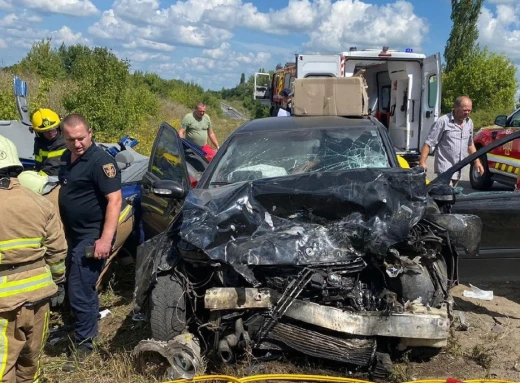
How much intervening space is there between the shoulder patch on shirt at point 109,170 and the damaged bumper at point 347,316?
1257 millimetres

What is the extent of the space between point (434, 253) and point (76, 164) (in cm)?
252

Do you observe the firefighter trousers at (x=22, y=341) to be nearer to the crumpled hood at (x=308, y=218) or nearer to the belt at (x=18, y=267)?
the belt at (x=18, y=267)

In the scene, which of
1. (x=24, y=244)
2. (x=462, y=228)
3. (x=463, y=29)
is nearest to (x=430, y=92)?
(x=462, y=228)

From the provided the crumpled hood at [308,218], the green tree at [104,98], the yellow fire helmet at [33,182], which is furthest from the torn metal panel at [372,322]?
the green tree at [104,98]

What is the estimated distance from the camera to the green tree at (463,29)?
39.3 meters

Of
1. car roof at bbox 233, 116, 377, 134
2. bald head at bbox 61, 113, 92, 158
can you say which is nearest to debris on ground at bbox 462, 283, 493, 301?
car roof at bbox 233, 116, 377, 134

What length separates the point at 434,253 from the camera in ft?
10.9

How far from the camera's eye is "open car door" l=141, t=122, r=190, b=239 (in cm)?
440

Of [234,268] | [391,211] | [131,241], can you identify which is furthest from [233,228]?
[131,241]

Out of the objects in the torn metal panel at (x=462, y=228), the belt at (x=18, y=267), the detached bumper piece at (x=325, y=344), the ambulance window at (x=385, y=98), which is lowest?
the detached bumper piece at (x=325, y=344)

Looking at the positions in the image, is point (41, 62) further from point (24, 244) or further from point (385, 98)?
point (24, 244)

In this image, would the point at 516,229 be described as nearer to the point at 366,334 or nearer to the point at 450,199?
the point at 450,199

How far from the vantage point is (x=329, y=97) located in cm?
609

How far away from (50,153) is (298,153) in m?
2.62
